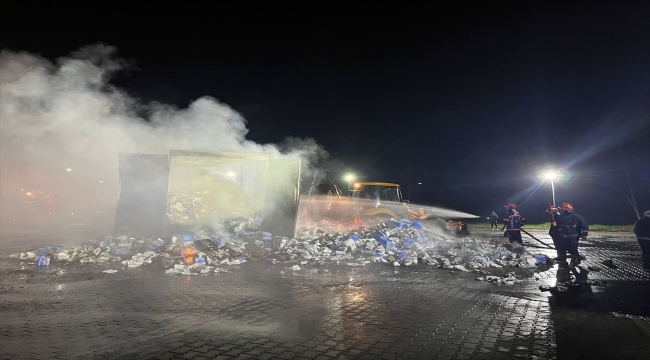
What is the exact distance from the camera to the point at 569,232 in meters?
9.23

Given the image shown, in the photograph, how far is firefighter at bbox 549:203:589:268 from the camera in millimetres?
9172

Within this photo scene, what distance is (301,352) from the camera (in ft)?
12.8

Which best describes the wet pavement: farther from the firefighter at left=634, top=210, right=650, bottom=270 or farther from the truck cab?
the truck cab

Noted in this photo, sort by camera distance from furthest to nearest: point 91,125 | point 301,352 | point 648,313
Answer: point 91,125
point 648,313
point 301,352

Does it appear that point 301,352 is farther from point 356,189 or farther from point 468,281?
point 356,189

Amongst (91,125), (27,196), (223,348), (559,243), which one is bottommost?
(223,348)

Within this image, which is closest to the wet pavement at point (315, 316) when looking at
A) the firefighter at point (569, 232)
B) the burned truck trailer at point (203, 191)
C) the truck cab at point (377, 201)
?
the firefighter at point (569, 232)

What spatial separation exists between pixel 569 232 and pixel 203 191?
37.3 ft

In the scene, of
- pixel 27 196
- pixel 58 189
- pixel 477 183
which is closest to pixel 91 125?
pixel 58 189

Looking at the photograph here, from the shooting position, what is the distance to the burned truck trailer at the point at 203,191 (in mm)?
11141

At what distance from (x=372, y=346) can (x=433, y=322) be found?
3.85 ft

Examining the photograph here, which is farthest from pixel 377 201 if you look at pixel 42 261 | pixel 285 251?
pixel 42 261

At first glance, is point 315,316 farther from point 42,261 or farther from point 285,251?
point 42,261

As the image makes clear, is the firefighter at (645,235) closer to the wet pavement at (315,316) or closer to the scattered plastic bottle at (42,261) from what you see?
the wet pavement at (315,316)
